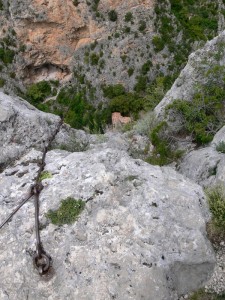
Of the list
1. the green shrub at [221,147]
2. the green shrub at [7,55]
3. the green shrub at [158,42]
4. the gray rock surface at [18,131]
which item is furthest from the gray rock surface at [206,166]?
the green shrub at [7,55]

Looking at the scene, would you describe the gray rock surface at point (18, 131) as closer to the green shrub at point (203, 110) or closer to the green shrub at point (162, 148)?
the green shrub at point (162, 148)

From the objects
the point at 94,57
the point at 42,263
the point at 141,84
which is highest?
the point at 42,263

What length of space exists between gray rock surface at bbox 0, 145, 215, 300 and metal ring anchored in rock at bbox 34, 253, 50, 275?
77 mm

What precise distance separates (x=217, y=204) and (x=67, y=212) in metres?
1.88

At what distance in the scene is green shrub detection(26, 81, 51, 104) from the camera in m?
41.1

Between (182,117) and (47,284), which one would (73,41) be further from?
(47,284)

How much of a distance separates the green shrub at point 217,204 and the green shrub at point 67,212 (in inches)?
64.7

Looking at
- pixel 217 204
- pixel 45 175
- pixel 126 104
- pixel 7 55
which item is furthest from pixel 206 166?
pixel 7 55

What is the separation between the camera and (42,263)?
4.37 metres

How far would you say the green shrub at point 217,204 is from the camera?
185 inches

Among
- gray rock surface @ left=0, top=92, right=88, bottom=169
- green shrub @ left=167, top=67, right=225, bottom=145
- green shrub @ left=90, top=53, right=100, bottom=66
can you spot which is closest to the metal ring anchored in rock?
gray rock surface @ left=0, top=92, right=88, bottom=169

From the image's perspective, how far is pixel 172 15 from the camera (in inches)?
1559

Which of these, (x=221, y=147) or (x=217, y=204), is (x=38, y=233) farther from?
(x=221, y=147)

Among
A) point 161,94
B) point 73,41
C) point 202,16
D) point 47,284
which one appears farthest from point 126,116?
point 47,284
